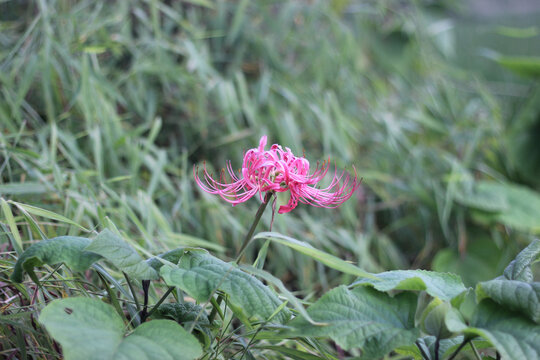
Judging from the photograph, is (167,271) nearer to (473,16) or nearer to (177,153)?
(177,153)

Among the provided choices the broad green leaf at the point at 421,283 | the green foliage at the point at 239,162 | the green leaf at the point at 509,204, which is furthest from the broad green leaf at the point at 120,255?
the green leaf at the point at 509,204

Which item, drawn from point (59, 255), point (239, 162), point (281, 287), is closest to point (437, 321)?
point (281, 287)

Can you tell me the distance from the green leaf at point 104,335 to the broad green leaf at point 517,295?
13.6 inches

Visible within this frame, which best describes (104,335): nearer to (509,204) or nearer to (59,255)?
(59,255)

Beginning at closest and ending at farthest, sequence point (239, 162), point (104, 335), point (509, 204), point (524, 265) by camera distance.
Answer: point (104, 335), point (524, 265), point (239, 162), point (509, 204)

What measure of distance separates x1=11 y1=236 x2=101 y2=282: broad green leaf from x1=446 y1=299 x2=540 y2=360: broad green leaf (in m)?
0.41

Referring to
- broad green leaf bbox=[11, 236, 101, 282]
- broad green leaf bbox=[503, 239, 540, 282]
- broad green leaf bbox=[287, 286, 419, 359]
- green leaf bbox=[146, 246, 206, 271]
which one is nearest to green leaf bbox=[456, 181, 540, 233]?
broad green leaf bbox=[503, 239, 540, 282]

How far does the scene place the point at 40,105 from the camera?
59.1 inches

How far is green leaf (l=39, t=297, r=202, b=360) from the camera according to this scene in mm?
460

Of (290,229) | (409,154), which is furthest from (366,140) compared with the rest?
(290,229)

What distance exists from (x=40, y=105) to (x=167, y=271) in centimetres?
117

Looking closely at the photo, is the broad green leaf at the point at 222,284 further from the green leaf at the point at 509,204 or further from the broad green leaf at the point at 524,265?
the green leaf at the point at 509,204

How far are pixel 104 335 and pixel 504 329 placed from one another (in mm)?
445

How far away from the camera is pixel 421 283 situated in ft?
1.84
